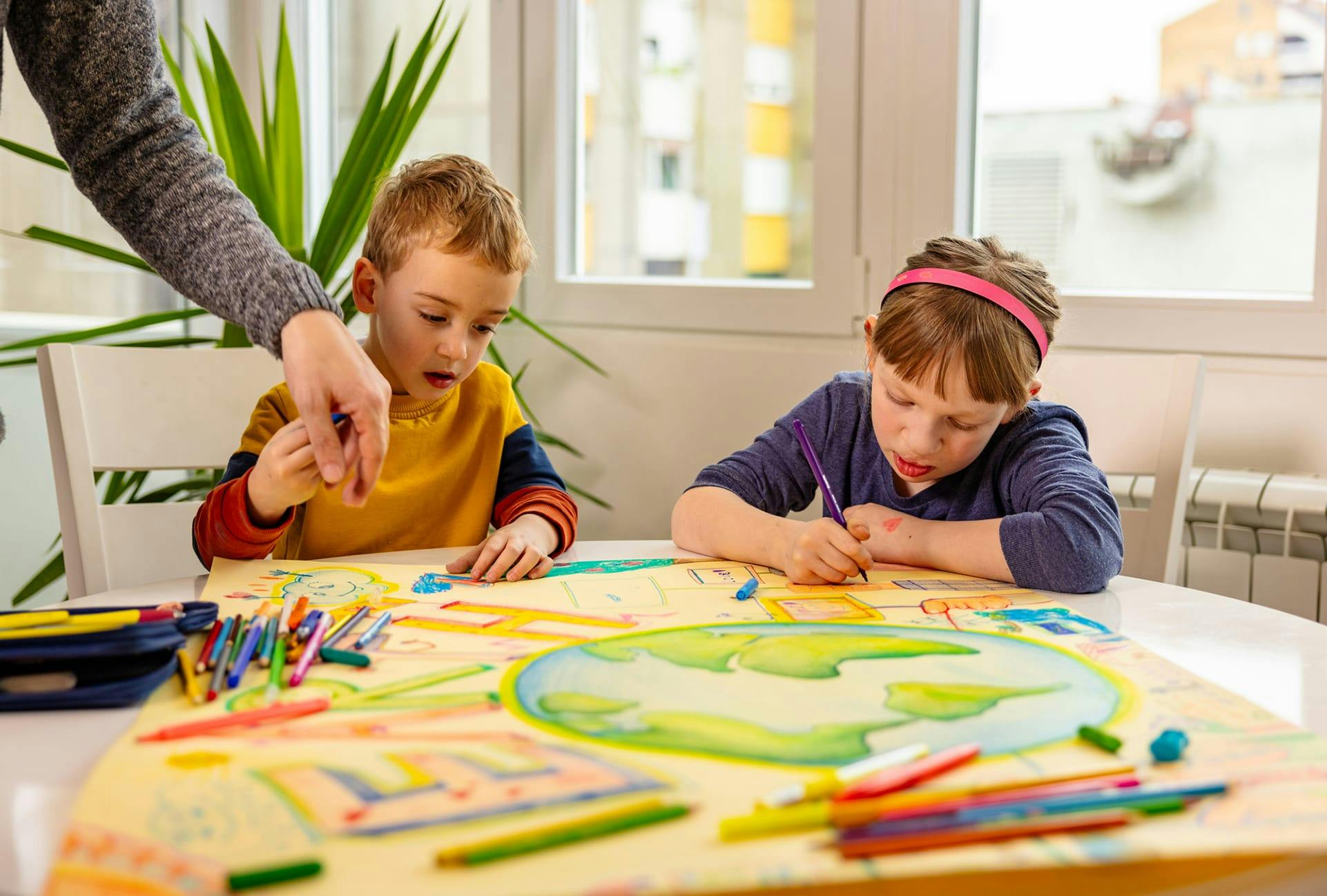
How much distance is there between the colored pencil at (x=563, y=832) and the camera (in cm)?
43

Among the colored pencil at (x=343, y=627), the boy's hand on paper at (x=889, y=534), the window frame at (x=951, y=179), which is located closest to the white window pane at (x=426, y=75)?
the window frame at (x=951, y=179)

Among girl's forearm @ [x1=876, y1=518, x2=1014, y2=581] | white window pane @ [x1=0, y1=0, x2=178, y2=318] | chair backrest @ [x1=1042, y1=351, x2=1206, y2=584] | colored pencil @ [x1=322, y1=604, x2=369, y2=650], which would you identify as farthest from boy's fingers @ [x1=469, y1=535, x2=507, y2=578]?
white window pane @ [x1=0, y1=0, x2=178, y2=318]

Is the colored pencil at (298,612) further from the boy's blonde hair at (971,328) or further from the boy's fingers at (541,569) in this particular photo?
the boy's blonde hair at (971,328)

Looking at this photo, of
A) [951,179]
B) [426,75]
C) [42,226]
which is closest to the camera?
[951,179]

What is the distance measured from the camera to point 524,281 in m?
2.18

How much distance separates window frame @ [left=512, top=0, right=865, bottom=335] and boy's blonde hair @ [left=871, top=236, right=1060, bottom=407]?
691 mm

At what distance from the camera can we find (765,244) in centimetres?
195

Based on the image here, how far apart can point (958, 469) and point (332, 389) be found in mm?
626

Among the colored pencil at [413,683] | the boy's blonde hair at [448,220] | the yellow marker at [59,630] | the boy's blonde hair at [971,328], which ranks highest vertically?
the boy's blonde hair at [448,220]

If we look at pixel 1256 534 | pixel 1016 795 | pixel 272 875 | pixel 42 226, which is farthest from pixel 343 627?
pixel 42 226

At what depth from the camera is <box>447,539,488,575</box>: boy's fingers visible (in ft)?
3.18

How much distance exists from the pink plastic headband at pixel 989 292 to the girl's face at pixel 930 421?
54 mm

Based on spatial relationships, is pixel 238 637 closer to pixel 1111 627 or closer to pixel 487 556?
pixel 487 556

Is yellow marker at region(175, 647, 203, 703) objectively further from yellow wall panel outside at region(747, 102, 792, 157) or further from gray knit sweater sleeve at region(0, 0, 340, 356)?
yellow wall panel outside at region(747, 102, 792, 157)
